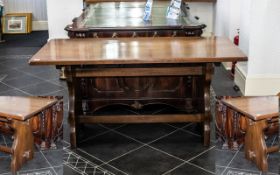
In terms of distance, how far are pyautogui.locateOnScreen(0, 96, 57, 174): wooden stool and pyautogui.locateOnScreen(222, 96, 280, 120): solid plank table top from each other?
56.3 inches

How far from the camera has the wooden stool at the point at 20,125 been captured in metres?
2.91

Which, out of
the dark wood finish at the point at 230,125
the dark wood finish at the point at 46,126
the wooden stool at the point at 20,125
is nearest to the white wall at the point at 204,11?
the dark wood finish at the point at 230,125

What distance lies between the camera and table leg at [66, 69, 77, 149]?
331cm

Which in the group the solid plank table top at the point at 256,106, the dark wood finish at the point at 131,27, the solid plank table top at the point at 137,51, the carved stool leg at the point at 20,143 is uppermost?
the dark wood finish at the point at 131,27

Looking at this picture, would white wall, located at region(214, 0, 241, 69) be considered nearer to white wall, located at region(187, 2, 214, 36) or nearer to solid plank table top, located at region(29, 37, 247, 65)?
white wall, located at region(187, 2, 214, 36)

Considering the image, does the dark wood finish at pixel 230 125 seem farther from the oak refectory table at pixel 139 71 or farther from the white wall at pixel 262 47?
the white wall at pixel 262 47

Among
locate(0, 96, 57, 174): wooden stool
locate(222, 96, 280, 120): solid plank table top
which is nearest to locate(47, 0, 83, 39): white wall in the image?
locate(0, 96, 57, 174): wooden stool

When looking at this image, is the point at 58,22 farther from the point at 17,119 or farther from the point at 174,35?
the point at 17,119

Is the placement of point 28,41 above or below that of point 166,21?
below

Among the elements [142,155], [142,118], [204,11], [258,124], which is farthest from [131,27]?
[204,11]

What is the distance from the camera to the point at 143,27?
4074mm

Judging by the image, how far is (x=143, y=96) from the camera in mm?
4012

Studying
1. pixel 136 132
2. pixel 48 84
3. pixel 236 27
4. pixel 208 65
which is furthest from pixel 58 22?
pixel 208 65

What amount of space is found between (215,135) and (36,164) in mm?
1566
